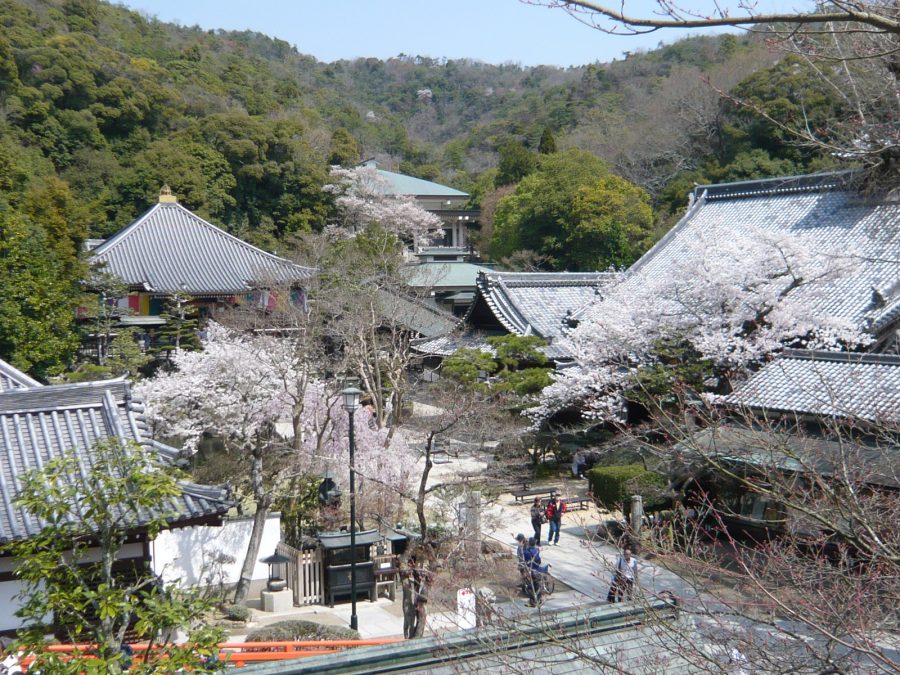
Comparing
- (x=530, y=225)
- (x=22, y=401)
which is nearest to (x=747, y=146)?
(x=530, y=225)

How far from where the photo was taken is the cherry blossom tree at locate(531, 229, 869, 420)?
48.6 ft

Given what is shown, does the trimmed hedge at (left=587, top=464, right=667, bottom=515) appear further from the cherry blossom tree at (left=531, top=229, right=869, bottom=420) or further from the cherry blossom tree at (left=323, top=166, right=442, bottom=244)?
the cherry blossom tree at (left=323, top=166, right=442, bottom=244)

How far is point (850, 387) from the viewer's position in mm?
10969


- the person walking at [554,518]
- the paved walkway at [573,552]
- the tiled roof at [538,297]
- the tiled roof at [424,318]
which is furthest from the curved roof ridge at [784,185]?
the person walking at [554,518]

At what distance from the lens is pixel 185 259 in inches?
1091

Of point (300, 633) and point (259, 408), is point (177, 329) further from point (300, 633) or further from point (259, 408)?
point (300, 633)

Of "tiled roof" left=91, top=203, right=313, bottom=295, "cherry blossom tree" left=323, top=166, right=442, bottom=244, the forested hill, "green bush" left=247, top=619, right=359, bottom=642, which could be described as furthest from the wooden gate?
"cherry blossom tree" left=323, top=166, right=442, bottom=244

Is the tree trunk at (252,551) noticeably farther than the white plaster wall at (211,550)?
Yes

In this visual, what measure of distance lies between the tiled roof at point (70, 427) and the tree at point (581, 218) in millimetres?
25143

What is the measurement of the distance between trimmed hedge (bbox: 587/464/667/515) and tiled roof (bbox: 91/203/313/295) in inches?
506

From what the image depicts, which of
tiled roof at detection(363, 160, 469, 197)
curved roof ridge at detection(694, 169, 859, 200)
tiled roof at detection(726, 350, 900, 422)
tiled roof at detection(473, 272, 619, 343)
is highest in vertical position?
tiled roof at detection(363, 160, 469, 197)

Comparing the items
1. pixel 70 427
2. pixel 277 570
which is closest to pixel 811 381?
pixel 277 570

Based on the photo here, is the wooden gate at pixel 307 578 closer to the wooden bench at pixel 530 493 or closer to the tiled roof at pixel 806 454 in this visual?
the wooden bench at pixel 530 493

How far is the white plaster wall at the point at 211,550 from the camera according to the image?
11.4 m
